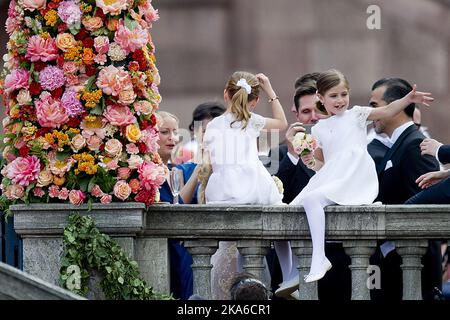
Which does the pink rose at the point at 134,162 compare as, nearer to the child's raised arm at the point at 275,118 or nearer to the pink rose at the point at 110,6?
the pink rose at the point at 110,6

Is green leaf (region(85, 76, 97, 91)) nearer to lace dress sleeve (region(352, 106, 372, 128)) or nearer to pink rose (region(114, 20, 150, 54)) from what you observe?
pink rose (region(114, 20, 150, 54))

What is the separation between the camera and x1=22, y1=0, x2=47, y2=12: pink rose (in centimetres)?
1252

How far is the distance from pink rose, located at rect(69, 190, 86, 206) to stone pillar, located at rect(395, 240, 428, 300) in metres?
2.30

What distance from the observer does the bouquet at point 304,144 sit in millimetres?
13484

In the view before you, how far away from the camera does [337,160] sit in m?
13.1

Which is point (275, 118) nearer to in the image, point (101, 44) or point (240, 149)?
point (240, 149)

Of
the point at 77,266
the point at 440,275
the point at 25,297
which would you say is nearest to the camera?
the point at 25,297

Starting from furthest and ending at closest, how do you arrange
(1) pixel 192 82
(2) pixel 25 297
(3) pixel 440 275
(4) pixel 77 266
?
(1) pixel 192 82 → (3) pixel 440 275 → (4) pixel 77 266 → (2) pixel 25 297

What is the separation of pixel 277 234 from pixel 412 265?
100cm

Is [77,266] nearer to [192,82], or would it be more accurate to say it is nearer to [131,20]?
[131,20]

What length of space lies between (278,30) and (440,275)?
803 centimetres

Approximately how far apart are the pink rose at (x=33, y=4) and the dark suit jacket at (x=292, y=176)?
8.59ft

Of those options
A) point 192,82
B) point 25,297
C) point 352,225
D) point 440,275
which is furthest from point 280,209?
point 192,82
